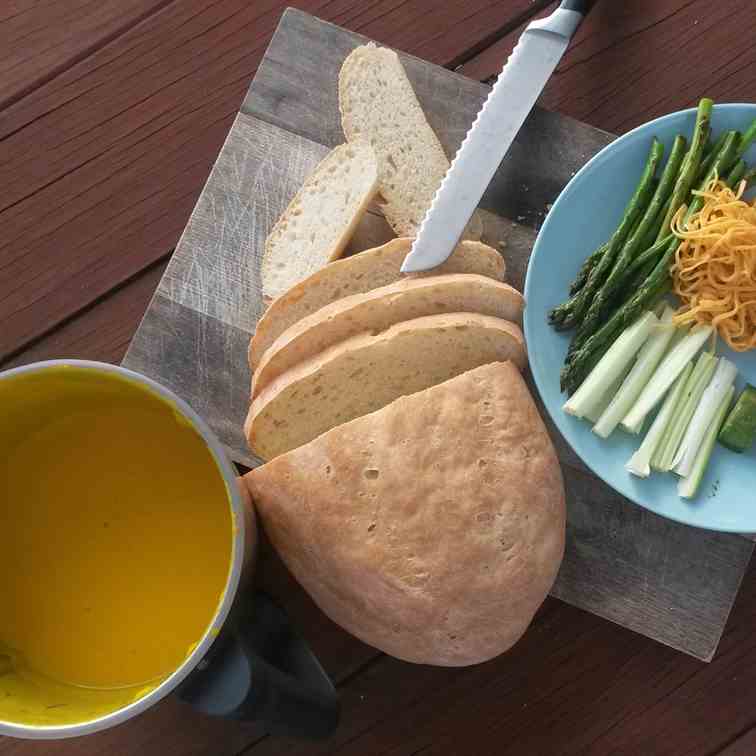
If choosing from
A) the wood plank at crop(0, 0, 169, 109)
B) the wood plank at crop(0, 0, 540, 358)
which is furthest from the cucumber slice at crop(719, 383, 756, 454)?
the wood plank at crop(0, 0, 169, 109)

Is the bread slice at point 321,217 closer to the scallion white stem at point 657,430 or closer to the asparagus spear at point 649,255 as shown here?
the asparagus spear at point 649,255

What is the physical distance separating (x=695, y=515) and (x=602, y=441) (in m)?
0.26

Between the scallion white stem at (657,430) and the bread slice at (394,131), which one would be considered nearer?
the scallion white stem at (657,430)

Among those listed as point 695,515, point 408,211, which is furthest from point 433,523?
point 408,211

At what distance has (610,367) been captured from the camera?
6.77 feet

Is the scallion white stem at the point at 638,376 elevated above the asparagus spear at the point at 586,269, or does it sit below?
below

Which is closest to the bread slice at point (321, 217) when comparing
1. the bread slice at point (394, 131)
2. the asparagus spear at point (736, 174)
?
the bread slice at point (394, 131)

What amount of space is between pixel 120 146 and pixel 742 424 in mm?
1674

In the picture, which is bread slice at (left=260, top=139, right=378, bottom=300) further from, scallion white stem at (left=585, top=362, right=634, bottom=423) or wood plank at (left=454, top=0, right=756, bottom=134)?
scallion white stem at (left=585, top=362, right=634, bottom=423)

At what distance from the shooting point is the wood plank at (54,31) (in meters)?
2.41

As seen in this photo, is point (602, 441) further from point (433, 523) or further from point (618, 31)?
point (618, 31)

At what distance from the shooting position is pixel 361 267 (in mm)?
2037

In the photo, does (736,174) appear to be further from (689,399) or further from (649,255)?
(689,399)

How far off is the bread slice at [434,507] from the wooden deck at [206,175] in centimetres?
42
